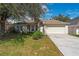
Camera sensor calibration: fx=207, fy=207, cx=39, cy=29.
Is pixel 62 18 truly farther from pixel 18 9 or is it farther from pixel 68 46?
pixel 68 46

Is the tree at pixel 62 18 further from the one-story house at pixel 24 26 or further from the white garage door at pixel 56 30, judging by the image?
the one-story house at pixel 24 26

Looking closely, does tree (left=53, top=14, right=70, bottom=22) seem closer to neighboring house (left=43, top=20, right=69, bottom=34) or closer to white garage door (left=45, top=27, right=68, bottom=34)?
neighboring house (left=43, top=20, right=69, bottom=34)

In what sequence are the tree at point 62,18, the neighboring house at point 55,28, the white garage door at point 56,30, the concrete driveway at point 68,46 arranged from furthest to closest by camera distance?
1. the tree at point 62,18
2. the neighboring house at point 55,28
3. the white garage door at point 56,30
4. the concrete driveway at point 68,46

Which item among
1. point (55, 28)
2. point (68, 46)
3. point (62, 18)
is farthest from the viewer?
point (62, 18)

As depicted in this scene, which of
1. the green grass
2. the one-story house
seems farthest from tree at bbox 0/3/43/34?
the one-story house

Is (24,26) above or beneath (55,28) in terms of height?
above

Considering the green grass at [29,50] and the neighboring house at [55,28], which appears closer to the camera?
the green grass at [29,50]

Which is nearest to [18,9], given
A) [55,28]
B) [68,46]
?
[68,46]

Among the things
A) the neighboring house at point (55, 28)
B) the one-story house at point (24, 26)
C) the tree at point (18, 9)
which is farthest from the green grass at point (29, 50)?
the neighboring house at point (55, 28)

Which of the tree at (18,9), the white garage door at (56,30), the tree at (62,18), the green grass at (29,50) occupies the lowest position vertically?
the white garage door at (56,30)

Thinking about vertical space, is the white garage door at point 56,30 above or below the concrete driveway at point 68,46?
below

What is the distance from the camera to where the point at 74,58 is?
9695mm

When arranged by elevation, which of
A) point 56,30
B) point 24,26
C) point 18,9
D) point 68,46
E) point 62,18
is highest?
point 18,9

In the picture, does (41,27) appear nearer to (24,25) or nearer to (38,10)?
(24,25)
